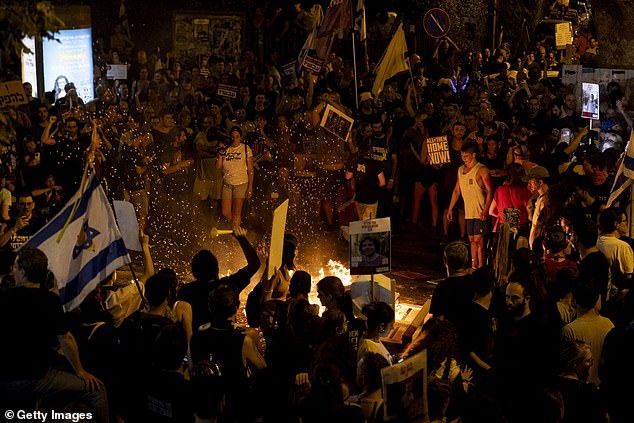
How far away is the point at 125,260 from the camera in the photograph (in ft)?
23.5

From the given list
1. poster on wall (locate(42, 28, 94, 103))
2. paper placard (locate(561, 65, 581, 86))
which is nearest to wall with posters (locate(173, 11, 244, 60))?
poster on wall (locate(42, 28, 94, 103))

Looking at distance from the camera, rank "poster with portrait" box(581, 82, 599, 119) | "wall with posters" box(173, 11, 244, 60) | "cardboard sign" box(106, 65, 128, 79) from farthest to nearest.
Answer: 1. "wall with posters" box(173, 11, 244, 60)
2. "cardboard sign" box(106, 65, 128, 79)
3. "poster with portrait" box(581, 82, 599, 119)

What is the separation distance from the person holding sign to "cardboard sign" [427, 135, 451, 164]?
2009 mm

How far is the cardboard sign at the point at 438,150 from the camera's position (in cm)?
1455

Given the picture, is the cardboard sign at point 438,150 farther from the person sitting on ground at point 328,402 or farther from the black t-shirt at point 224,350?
the person sitting on ground at point 328,402

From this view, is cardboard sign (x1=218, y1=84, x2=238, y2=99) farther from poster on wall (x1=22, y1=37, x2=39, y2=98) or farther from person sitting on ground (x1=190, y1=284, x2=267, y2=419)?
person sitting on ground (x1=190, y1=284, x2=267, y2=419)

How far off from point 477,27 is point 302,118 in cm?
1183

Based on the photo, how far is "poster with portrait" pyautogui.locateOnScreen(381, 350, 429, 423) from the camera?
5219mm

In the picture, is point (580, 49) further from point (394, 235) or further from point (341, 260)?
point (341, 260)

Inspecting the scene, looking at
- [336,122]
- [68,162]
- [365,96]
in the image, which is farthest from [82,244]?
[365,96]

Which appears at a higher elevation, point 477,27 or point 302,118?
point 477,27

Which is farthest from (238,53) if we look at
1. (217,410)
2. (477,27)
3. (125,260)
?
(217,410)

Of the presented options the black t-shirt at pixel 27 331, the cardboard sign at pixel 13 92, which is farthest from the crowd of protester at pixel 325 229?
the cardboard sign at pixel 13 92

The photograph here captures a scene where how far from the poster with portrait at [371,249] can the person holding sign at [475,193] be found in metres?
4.79
